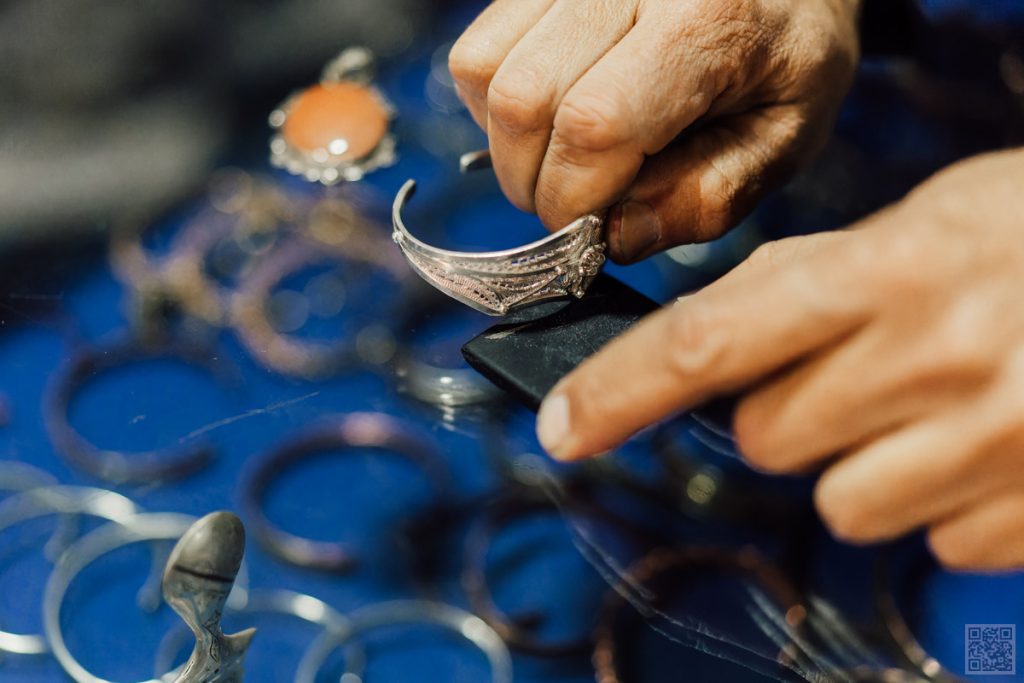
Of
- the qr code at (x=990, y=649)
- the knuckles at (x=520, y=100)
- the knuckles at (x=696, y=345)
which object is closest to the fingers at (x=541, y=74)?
the knuckles at (x=520, y=100)

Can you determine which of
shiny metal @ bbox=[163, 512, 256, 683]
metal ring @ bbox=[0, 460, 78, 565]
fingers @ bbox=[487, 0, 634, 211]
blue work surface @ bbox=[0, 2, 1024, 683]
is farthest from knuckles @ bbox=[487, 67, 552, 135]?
metal ring @ bbox=[0, 460, 78, 565]

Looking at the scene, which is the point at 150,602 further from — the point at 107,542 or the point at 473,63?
the point at 473,63

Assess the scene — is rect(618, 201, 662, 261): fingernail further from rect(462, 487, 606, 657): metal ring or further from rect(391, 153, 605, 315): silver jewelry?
rect(462, 487, 606, 657): metal ring

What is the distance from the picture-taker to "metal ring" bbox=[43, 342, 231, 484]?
78 centimetres

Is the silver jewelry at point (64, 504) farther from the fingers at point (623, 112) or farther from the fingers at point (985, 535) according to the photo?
the fingers at point (985, 535)

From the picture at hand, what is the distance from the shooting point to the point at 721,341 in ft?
1.59

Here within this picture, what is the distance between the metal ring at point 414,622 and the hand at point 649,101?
31cm

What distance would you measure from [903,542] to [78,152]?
863 mm

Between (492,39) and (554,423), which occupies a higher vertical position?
(492,39)

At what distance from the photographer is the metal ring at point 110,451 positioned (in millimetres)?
776

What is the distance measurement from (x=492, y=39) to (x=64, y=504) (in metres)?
0.53

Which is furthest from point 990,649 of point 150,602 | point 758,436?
point 150,602

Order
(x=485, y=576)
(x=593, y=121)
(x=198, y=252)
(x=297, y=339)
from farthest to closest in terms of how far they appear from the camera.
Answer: (x=198, y=252)
(x=297, y=339)
(x=485, y=576)
(x=593, y=121)

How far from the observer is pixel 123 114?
106 cm
